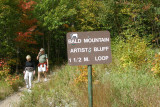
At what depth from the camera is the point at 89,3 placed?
12859 mm

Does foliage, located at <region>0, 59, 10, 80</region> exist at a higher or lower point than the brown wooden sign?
lower

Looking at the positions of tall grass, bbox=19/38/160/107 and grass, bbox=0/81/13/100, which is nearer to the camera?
tall grass, bbox=19/38/160/107

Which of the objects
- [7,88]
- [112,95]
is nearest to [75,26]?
[7,88]

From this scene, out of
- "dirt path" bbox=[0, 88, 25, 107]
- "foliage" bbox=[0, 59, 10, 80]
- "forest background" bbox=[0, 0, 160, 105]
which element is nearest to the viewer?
"dirt path" bbox=[0, 88, 25, 107]

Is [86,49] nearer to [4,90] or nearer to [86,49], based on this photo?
[86,49]

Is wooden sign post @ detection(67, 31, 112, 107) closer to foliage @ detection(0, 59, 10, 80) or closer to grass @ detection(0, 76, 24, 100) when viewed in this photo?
grass @ detection(0, 76, 24, 100)

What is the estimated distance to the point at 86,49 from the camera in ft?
8.65

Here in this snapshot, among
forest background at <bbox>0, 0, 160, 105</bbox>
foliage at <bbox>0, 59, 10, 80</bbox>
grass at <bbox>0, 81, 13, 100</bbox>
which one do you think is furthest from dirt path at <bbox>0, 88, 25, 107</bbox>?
foliage at <bbox>0, 59, 10, 80</bbox>

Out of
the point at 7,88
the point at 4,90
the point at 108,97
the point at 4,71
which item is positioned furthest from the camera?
the point at 4,71

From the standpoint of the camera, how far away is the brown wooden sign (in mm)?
2629

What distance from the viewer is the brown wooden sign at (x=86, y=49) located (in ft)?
8.63

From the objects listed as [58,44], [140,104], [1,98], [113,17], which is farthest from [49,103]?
[58,44]

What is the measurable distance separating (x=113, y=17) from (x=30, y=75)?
980 centimetres

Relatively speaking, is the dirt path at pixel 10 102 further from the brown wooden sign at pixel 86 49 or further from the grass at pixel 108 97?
the brown wooden sign at pixel 86 49
